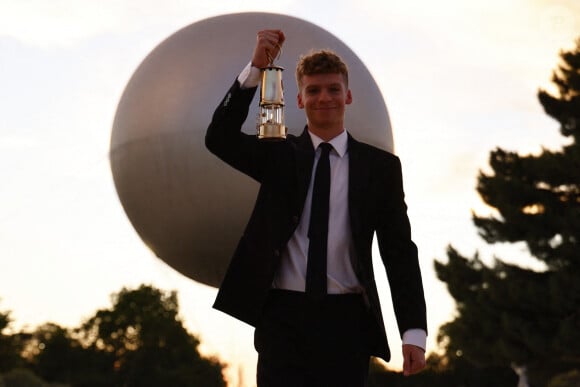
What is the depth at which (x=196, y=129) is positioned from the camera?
11.6m

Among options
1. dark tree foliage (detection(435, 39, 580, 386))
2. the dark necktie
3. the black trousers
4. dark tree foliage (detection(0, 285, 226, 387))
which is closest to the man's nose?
the dark necktie

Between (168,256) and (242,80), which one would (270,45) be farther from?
(168,256)

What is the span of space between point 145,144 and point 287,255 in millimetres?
7766

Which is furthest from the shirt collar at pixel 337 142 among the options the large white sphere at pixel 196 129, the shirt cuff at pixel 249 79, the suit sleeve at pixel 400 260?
the large white sphere at pixel 196 129

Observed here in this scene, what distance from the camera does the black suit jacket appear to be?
4.34 meters

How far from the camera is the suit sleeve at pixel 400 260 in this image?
175 inches

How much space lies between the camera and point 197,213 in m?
11.8

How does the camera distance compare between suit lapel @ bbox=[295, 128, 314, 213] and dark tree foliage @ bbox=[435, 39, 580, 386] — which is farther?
dark tree foliage @ bbox=[435, 39, 580, 386]

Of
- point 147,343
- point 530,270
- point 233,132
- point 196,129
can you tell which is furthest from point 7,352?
point 233,132

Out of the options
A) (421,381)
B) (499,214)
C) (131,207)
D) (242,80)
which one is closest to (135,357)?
(421,381)

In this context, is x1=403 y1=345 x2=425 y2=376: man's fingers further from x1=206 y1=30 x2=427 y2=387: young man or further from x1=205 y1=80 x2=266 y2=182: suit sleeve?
x1=205 y1=80 x2=266 y2=182: suit sleeve

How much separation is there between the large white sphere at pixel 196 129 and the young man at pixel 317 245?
21.7 feet

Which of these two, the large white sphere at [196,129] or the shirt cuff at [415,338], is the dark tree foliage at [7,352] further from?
the shirt cuff at [415,338]

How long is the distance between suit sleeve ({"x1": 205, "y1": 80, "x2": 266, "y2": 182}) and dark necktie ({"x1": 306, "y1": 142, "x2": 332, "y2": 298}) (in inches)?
10.0
